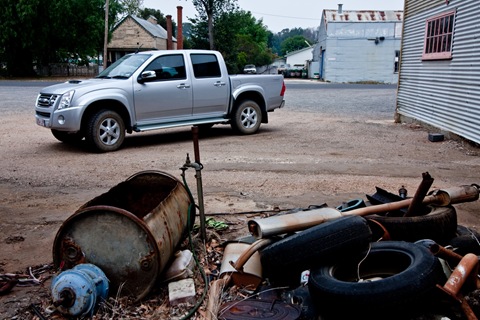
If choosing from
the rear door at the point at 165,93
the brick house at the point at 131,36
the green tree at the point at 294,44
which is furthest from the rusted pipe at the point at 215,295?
the green tree at the point at 294,44

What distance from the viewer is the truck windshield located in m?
10.1

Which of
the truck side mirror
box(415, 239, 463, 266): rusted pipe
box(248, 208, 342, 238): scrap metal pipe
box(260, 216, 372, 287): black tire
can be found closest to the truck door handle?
the truck side mirror

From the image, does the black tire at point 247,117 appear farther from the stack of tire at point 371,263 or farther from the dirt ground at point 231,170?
the stack of tire at point 371,263

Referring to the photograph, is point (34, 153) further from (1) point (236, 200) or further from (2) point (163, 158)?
(1) point (236, 200)

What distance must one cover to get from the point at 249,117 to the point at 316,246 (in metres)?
8.32

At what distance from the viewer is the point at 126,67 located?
34.0ft

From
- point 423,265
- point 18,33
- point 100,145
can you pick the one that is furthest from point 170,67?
point 18,33

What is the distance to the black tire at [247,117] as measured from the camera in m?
11.6

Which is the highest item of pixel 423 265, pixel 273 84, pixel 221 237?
pixel 273 84

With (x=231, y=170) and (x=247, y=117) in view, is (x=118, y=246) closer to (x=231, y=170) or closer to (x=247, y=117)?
(x=231, y=170)

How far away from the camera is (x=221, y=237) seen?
16.8 feet

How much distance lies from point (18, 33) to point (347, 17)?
31.3 metres

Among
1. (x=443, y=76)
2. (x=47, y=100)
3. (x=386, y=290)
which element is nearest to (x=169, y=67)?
(x=47, y=100)

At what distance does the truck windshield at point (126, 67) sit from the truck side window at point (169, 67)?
259mm
